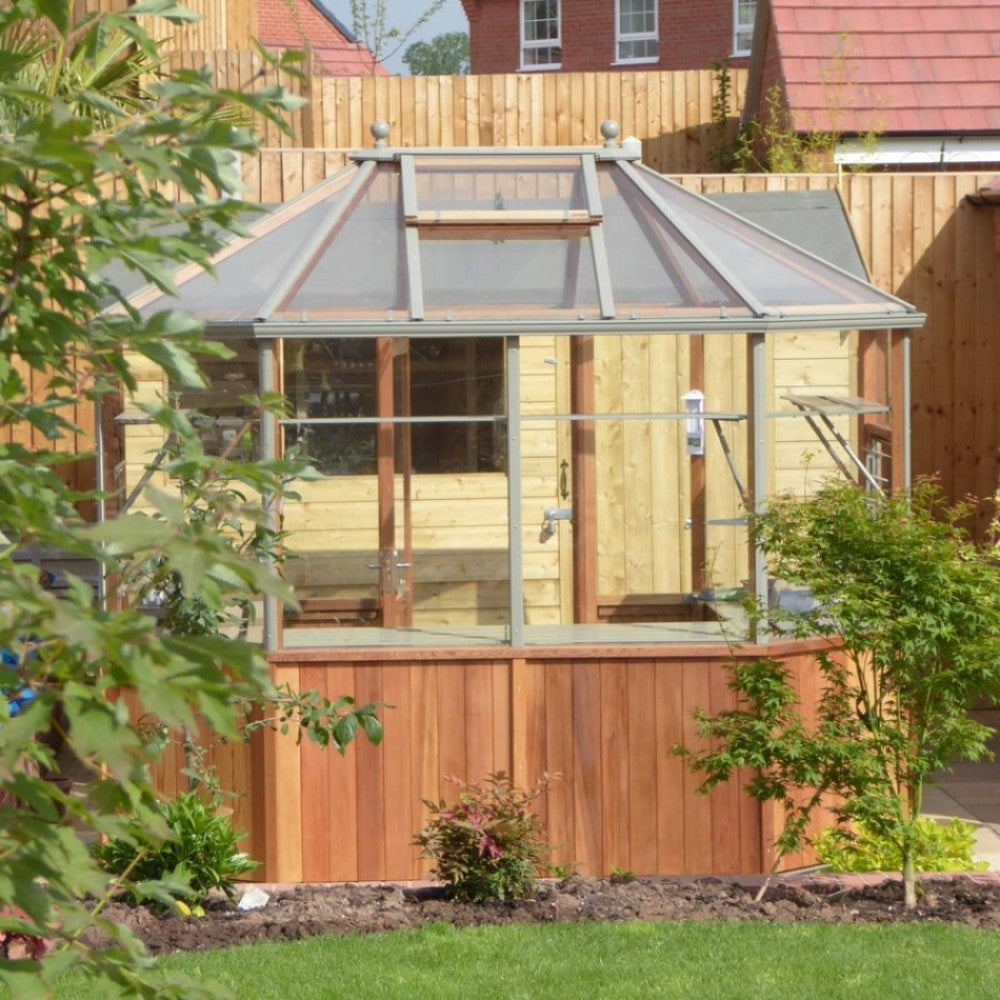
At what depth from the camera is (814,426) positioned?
8828 mm

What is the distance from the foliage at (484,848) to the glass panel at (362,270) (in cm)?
235

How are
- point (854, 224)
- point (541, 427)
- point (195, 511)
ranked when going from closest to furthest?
1. point (195, 511)
2. point (541, 427)
3. point (854, 224)

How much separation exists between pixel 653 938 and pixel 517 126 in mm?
10753

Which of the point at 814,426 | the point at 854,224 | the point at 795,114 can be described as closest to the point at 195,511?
the point at 814,426

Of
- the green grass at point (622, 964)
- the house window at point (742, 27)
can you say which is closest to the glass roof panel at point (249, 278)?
the green grass at point (622, 964)

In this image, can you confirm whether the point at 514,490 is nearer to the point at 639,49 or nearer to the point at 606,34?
the point at 606,34

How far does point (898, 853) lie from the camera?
753 cm

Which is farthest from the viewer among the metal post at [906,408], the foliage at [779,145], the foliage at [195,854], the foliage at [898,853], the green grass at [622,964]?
the foliage at [779,145]

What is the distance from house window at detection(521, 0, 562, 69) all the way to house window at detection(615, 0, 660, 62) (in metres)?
1.31

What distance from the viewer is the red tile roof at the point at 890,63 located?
13336 millimetres

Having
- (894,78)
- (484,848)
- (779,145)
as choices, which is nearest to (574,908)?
(484,848)

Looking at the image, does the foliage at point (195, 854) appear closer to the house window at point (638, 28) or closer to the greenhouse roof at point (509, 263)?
the greenhouse roof at point (509, 263)

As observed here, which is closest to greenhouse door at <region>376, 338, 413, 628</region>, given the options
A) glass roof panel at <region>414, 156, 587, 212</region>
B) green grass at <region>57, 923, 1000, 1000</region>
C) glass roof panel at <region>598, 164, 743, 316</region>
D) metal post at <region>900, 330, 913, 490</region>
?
glass roof panel at <region>414, 156, 587, 212</region>

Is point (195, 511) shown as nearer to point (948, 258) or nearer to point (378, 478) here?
point (378, 478)
